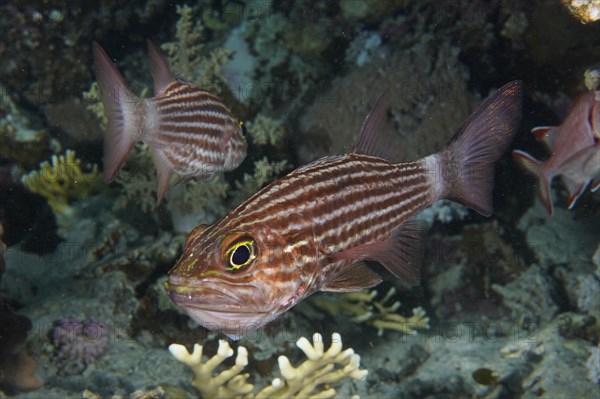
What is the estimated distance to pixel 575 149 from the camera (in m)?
4.46

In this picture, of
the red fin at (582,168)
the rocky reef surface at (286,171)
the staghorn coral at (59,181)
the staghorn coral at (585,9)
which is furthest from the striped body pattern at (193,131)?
the red fin at (582,168)

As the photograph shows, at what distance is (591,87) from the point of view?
4332mm

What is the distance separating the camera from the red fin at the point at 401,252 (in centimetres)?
309

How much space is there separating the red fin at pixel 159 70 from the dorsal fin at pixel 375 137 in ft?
6.85

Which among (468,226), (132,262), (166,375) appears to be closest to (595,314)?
(468,226)

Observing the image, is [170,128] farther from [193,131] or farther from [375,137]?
[375,137]

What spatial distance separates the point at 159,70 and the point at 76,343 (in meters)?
2.91

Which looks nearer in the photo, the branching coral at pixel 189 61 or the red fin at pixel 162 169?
the red fin at pixel 162 169

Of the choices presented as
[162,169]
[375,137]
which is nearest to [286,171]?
[162,169]

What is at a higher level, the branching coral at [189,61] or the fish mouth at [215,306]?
the branching coral at [189,61]

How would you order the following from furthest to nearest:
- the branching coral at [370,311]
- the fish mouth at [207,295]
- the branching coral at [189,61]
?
the branching coral at [189,61]
the branching coral at [370,311]
the fish mouth at [207,295]

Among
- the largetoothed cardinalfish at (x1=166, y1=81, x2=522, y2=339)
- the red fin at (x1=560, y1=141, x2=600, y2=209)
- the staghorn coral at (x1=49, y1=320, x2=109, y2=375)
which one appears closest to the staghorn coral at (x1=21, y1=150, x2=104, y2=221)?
the staghorn coral at (x1=49, y1=320, x2=109, y2=375)

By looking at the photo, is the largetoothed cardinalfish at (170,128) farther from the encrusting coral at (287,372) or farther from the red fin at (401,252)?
the red fin at (401,252)

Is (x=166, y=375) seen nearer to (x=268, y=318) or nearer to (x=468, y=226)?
(x=268, y=318)
